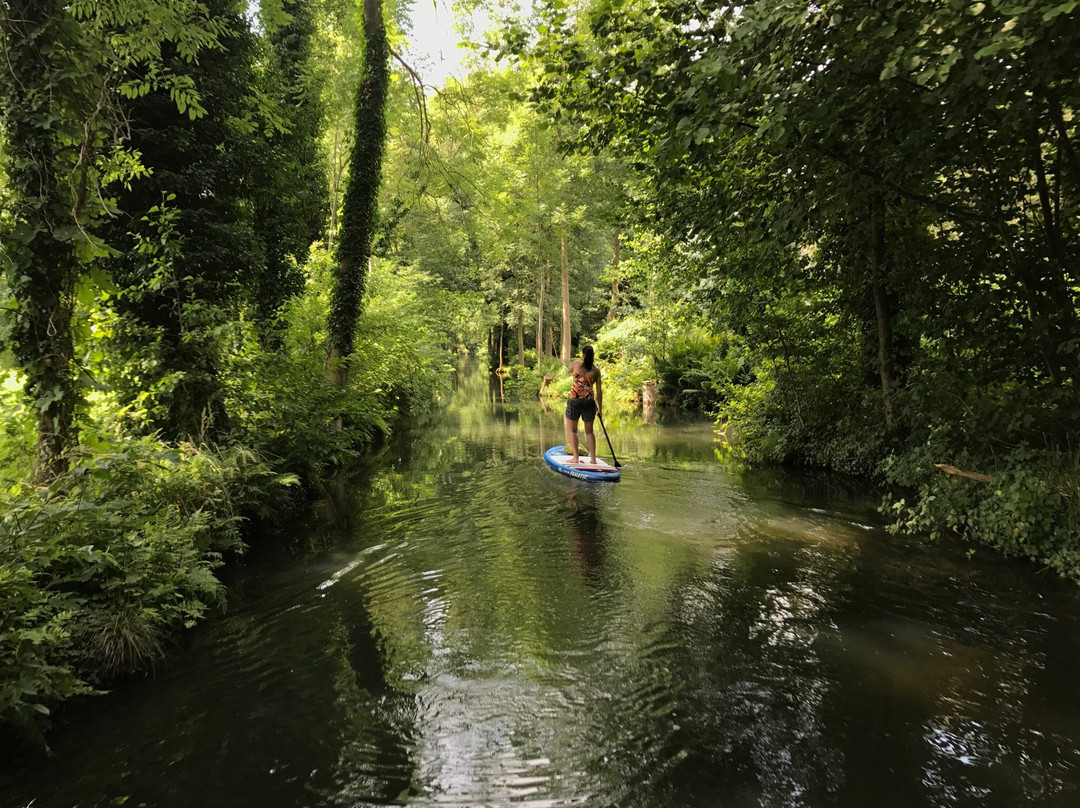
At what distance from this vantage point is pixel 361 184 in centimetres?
1150

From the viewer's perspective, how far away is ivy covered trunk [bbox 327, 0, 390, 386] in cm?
1134

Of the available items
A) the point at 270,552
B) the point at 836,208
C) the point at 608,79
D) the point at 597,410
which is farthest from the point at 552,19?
the point at 270,552

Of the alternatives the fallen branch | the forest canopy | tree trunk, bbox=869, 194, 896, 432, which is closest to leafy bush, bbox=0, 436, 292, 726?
the forest canopy

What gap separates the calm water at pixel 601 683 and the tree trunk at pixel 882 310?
2.62 metres

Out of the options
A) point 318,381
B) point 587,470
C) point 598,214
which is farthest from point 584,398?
point 318,381

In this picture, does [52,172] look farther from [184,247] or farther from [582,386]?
[582,386]

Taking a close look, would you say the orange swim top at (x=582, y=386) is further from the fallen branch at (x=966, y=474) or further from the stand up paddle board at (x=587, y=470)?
the fallen branch at (x=966, y=474)

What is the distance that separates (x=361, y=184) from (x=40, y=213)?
751 cm

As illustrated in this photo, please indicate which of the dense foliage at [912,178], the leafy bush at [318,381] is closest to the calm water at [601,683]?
the dense foliage at [912,178]

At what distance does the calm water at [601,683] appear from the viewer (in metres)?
3.07

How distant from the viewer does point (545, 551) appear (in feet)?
21.7

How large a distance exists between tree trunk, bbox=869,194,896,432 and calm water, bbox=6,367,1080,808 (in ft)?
8.61

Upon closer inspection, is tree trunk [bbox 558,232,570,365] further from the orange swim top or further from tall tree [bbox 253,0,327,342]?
the orange swim top

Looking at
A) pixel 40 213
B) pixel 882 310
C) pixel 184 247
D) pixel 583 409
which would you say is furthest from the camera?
pixel 583 409
